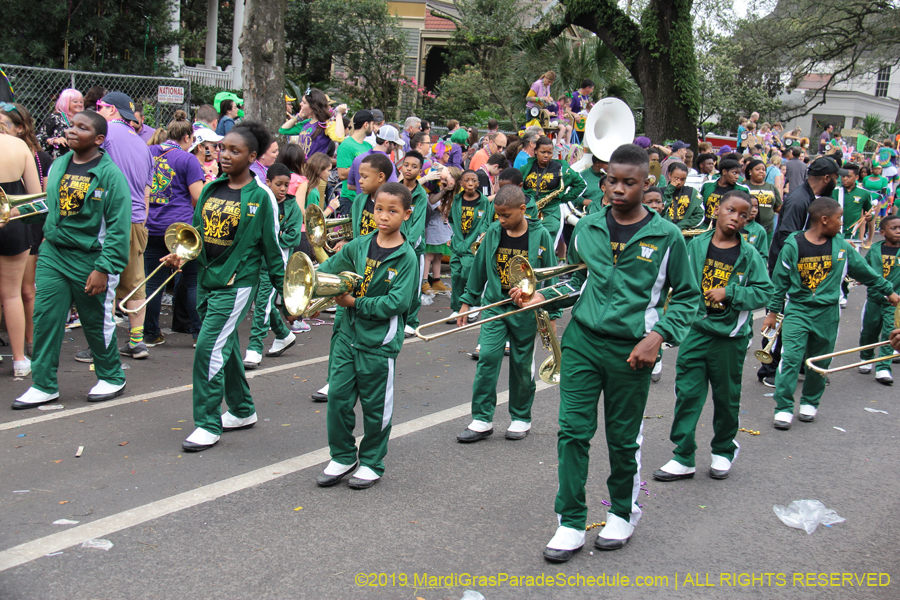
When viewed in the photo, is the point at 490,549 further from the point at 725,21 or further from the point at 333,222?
the point at 725,21

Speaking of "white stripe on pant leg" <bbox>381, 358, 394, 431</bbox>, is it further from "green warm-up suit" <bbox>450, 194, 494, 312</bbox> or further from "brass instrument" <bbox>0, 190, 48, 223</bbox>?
Result: "green warm-up suit" <bbox>450, 194, 494, 312</bbox>

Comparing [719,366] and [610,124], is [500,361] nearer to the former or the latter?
[719,366]

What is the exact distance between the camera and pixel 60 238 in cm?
565

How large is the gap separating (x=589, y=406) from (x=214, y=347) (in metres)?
2.51

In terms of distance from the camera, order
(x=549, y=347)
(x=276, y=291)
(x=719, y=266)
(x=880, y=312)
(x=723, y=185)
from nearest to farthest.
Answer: (x=719, y=266) → (x=549, y=347) → (x=276, y=291) → (x=880, y=312) → (x=723, y=185)

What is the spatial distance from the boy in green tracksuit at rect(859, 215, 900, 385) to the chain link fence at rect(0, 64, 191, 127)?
9.28 meters

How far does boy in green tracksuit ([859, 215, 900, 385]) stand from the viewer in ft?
25.4

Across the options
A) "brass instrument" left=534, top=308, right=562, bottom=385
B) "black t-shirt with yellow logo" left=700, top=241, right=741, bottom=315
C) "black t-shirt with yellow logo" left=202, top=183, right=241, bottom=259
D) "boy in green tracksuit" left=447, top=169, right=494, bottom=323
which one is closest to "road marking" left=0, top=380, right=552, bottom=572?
"brass instrument" left=534, top=308, right=562, bottom=385

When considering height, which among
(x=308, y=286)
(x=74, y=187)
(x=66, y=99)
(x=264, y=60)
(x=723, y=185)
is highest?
(x=264, y=60)

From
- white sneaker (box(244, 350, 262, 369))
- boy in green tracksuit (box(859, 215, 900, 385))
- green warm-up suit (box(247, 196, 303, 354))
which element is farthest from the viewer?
boy in green tracksuit (box(859, 215, 900, 385))

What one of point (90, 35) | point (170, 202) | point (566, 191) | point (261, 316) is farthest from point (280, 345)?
point (90, 35)

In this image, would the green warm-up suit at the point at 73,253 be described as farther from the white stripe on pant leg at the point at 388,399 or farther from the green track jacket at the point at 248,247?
the white stripe on pant leg at the point at 388,399

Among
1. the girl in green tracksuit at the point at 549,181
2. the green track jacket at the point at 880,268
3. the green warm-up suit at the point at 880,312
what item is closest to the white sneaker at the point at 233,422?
the girl in green tracksuit at the point at 549,181

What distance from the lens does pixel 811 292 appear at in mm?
6375
